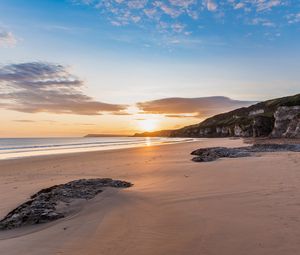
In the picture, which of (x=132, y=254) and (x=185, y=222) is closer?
(x=132, y=254)

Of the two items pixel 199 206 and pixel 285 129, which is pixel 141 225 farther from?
pixel 285 129

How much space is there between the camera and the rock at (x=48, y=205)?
8250mm

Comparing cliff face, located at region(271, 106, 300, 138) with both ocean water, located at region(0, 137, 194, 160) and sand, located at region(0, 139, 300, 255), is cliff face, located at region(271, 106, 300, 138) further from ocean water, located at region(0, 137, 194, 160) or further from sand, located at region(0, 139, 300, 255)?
sand, located at region(0, 139, 300, 255)

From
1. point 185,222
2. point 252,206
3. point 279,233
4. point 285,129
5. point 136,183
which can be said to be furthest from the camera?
point 285,129

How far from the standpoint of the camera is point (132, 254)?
5.98 metres

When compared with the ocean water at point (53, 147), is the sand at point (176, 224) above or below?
below

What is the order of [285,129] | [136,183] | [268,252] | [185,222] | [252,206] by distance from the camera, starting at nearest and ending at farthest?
[268,252]
[185,222]
[252,206]
[136,183]
[285,129]

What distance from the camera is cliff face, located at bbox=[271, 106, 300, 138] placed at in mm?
72312

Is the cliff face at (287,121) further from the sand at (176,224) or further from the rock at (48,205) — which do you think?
the rock at (48,205)

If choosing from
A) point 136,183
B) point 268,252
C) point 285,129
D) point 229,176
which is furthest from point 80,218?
point 285,129

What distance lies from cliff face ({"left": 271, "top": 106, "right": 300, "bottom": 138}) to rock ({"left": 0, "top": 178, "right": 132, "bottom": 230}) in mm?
68867

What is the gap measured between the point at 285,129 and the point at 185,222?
77.5 metres

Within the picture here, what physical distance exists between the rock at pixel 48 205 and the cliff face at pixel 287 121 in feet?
226

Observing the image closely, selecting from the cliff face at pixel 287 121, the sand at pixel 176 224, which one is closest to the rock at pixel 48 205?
the sand at pixel 176 224
